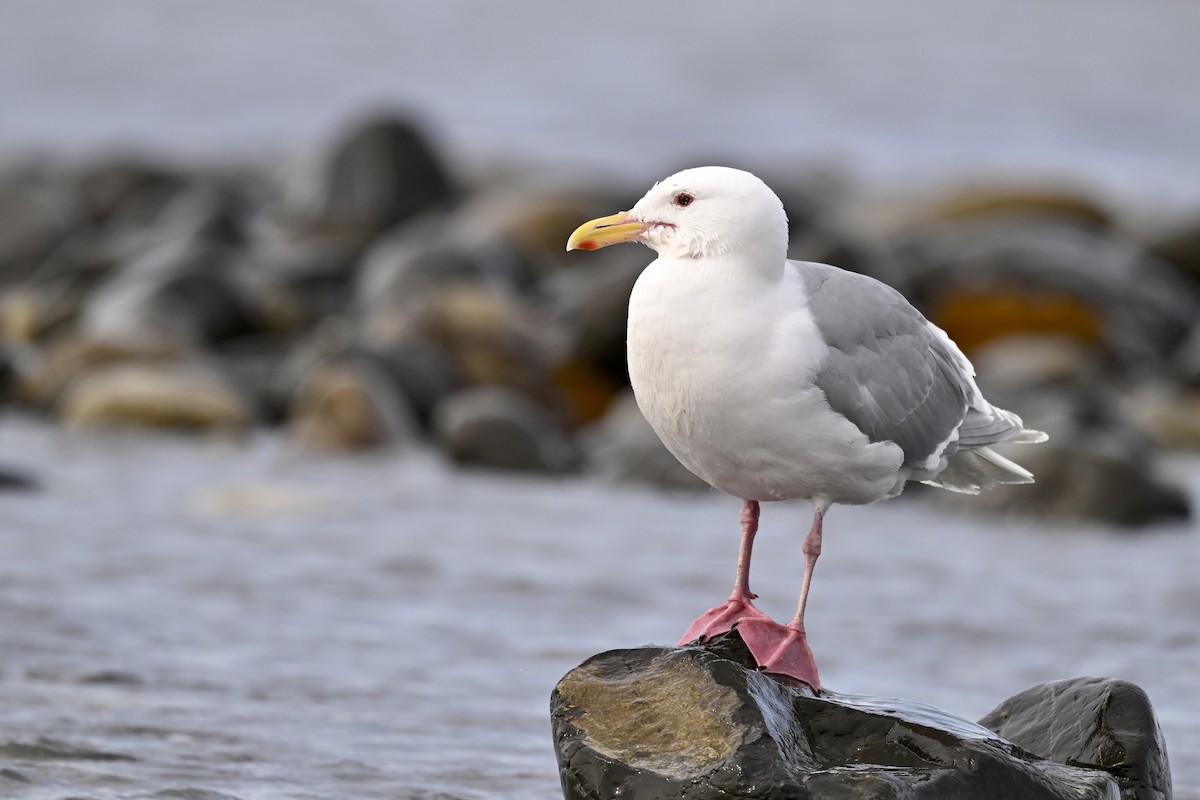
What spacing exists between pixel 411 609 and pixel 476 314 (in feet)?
18.9

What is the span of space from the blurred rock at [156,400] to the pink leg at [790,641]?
25.3 ft

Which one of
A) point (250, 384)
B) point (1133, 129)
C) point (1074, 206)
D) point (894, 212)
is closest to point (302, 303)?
point (250, 384)

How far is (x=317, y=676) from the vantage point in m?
7.07

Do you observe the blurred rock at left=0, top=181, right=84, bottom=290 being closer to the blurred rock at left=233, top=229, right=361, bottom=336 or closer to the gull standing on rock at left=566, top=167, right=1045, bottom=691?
the blurred rock at left=233, top=229, right=361, bottom=336

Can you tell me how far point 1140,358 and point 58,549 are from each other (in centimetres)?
954

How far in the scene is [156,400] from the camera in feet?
40.3

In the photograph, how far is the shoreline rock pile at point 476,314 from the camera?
11891mm

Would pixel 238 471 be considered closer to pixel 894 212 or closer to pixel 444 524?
pixel 444 524

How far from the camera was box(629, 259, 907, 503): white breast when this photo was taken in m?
4.77

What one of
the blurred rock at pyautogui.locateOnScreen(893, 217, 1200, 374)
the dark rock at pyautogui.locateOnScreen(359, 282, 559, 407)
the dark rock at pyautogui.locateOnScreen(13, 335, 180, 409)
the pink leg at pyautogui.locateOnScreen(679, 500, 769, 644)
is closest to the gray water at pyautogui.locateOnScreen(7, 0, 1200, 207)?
the blurred rock at pyautogui.locateOnScreen(893, 217, 1200, 374)

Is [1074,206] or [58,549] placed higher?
[1074,206]

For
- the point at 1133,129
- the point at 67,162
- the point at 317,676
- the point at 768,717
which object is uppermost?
the point at 1133,129

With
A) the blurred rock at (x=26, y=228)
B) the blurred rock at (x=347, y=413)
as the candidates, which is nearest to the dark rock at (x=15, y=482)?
the blurred rock at (x=347, y=413)

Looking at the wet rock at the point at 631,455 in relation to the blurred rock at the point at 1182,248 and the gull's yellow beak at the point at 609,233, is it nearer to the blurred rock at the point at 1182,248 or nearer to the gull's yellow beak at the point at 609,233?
the gull's yellow beak at the point at 609,233
